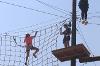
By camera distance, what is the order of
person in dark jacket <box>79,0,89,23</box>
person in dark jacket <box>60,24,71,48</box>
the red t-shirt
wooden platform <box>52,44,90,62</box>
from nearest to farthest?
wooden platform <box>52,44,90,62</box> → person in dark jacket <box>79,0,89,23</box> → person in dark jacket <box>60,24,71,48</box> → the red t-shirt

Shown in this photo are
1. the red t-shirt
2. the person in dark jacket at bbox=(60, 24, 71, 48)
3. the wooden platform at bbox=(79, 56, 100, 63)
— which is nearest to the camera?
the wooden platform at bbox=(79, 56, 100, 63)

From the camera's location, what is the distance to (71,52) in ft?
58.9

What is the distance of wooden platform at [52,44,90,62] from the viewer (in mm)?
17641

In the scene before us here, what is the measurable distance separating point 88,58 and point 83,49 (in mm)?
891

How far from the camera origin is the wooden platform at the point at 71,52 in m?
17.6

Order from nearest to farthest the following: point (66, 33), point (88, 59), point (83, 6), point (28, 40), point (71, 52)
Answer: point (88, 59) < point (71, 52) < point (83, 6) < point (66, 33) < point (28, 40)

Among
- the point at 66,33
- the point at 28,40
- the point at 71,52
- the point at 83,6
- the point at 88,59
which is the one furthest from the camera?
the point at 28,40

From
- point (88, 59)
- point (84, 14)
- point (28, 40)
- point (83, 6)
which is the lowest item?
point (88, 59)

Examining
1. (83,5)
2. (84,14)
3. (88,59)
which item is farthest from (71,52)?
(83,5)

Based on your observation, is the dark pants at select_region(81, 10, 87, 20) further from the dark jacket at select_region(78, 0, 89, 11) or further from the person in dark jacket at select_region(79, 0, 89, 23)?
the dark jacket at select_region(78, 0, 89, 11)

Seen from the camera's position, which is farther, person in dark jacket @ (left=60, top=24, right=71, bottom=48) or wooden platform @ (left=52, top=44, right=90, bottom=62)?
person in dark jacket @ (left=60, top=24, right=71, bottom=48)

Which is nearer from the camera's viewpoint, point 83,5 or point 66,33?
point 83,5

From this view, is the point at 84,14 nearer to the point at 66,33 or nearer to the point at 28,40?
the point at 66,33

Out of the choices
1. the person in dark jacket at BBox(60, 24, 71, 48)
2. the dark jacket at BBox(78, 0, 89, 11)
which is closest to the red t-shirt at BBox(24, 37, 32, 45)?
the person in dark jacket at BBox(60, 24, 71, 48)
